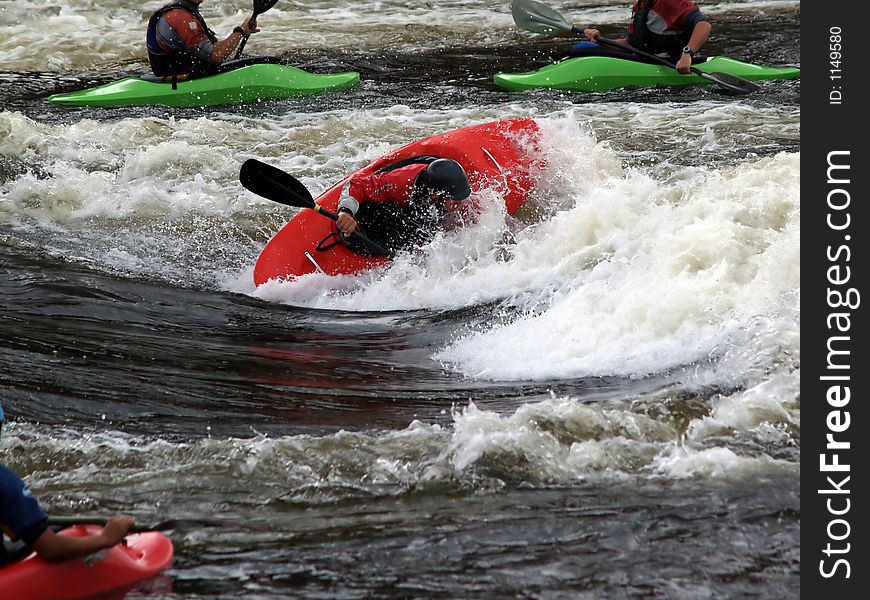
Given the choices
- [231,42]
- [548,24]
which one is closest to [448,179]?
[231,42]

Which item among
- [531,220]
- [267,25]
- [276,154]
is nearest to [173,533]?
[531,220]

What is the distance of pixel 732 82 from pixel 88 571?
7690mm

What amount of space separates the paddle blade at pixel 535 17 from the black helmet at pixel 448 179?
4793 mm

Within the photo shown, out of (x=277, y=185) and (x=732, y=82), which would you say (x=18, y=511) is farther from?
(x=732, y=82)

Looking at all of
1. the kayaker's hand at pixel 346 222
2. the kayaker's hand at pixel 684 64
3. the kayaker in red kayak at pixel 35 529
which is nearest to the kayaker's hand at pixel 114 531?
the kayaker in red kayak at pixel 35 529

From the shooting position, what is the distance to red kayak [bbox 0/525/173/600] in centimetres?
265

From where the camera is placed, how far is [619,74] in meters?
9.48

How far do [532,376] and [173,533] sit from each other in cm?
178

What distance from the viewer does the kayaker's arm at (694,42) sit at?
29.1ft

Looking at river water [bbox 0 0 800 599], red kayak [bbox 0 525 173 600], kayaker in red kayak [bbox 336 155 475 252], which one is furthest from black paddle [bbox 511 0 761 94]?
red kayak [bbox 0 525 173 600]

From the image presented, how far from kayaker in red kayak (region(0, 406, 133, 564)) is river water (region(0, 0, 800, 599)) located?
224mm

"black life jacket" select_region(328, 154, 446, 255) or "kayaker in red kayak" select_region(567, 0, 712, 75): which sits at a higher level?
"kayaker in red kayak" select_region(567, 0, 712, 75)

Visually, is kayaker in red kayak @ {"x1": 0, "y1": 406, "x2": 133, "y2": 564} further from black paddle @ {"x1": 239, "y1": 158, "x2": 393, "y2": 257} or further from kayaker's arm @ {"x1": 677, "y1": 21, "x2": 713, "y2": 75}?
kayaker's arm @ {"x1": 677, "y1": 21, "x2": 713, "y2": 75}
